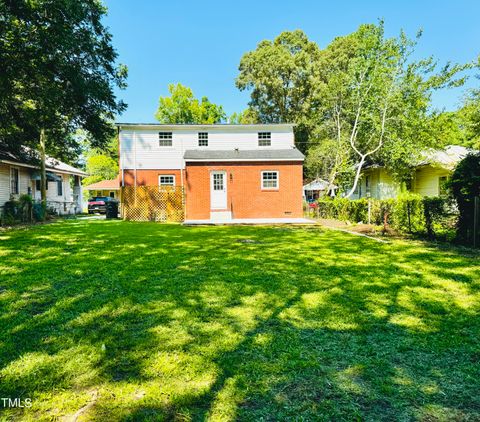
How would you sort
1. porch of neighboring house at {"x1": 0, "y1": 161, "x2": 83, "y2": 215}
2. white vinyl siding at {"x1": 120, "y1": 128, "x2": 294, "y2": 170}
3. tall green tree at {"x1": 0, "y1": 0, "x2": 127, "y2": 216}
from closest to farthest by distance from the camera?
1. tall green tree at {"x1": 0, "y1": 0, "x2": 127, "y2": 216}
2. porch of neighboring house at {"x1": 0, "y1": 161, "x2": 83, "y2": 215}
3. white vinyl siding at {"x1": 120, "y1": 128, "x2": 294, "y2": 170}

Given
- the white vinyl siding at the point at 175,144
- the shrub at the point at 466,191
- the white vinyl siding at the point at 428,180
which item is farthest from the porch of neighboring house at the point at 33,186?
the white vinyl siding at the point at 428,180

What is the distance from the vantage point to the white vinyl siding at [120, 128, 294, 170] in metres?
22.1

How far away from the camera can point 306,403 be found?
209 cm

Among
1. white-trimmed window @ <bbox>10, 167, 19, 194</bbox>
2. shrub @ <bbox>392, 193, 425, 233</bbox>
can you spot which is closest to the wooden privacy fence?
white-trimmed window @ <bbox>10, 167, 19, 194</bbox>

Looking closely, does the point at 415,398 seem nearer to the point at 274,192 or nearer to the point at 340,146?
the point at 274,192

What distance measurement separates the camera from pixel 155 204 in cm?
1942

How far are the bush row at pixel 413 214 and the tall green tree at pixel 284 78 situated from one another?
24.0 m

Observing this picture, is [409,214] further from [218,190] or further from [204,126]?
[204,126]

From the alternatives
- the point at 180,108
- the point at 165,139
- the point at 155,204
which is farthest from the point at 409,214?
the point at 180,108

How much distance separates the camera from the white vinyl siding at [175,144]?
22094 mm

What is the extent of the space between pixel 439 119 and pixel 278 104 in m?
20.8

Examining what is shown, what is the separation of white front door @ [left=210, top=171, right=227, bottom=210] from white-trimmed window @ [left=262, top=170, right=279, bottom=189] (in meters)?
2.23

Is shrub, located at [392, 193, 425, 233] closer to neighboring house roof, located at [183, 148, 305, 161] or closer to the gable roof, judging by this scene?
neighboring house roof, located at [183, 148, 305, 161]

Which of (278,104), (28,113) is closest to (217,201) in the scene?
(28,113)
